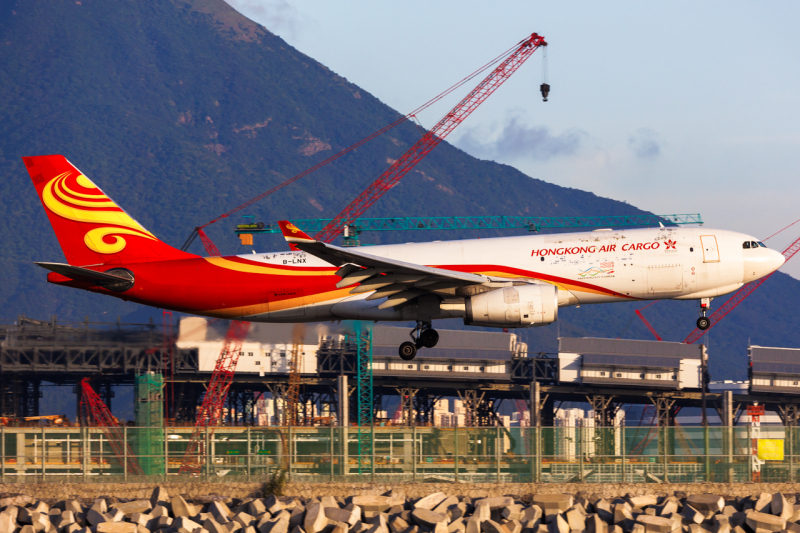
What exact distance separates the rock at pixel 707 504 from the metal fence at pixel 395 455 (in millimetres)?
2093

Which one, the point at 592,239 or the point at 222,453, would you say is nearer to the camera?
the point at 222,453

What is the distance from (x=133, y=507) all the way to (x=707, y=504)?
18.7 m

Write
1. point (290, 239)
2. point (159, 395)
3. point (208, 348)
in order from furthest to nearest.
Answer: point (159, 395)
point (208, 348)
point (290, 239)

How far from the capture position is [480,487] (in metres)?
31.3

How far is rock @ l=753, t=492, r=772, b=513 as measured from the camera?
29047 mm

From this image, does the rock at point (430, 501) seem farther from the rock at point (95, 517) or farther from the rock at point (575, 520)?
the rock at point (95, 517)

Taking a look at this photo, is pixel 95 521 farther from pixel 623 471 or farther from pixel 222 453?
pixel 623 471

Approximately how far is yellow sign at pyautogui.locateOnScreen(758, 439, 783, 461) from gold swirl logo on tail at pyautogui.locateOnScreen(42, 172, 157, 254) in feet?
86.6

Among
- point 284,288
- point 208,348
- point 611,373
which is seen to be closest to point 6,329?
point 208,348

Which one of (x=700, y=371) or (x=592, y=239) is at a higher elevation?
(x=592, y=239)

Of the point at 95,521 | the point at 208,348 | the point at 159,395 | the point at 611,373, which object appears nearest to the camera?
the point at 95,521

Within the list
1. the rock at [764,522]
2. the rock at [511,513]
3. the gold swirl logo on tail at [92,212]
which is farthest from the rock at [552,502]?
the gold swirl logo on tail at [92,212]

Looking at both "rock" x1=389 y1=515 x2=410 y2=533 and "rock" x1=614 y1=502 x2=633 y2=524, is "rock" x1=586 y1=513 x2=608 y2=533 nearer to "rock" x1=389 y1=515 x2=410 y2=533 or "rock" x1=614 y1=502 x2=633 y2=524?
"rock" x1=614 y1=502 x2=633 y2=524

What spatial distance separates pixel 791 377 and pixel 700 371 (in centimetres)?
1400
